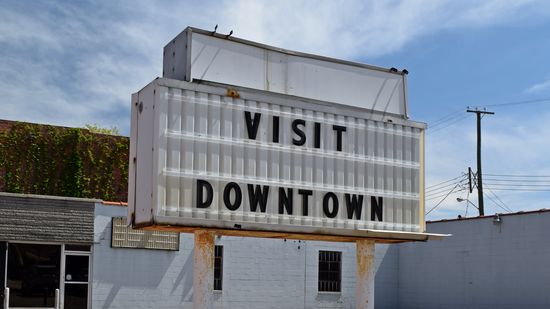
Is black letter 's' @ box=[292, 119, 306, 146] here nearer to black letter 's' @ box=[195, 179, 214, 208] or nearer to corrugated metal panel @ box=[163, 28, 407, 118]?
corrugated metal panel @ box=[163, 28, 407, 118]

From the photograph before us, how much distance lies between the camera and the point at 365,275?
532 inches

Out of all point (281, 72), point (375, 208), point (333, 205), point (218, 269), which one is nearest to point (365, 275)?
point (375, 208)

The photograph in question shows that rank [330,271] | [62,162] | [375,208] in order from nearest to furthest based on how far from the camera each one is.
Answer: [375,208], [330,271], [62,162]

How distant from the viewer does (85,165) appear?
32562 millimetres

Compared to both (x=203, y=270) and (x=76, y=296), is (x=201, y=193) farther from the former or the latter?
(x=76, y=296)

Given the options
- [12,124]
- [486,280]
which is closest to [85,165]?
[12,124]

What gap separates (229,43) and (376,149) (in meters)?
3.05

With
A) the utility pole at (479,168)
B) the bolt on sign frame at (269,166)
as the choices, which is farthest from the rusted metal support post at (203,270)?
the utility pole at (479,168)

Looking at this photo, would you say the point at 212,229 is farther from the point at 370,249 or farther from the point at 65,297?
the point at 65,297

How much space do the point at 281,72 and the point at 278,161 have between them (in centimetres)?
141

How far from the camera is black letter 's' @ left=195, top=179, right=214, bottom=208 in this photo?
37.6 feet

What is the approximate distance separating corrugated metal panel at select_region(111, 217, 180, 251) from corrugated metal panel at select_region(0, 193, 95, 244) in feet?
2.58

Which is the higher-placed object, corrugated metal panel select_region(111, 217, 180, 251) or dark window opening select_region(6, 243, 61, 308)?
corrugated metal panel select_region(111, 217, 180, 251)

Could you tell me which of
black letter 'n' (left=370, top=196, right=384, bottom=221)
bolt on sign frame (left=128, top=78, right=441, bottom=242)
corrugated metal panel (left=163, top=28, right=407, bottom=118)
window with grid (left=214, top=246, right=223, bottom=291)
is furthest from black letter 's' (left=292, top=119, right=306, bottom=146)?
window with grid (left=214, top=246, right=223, bottom=291)
